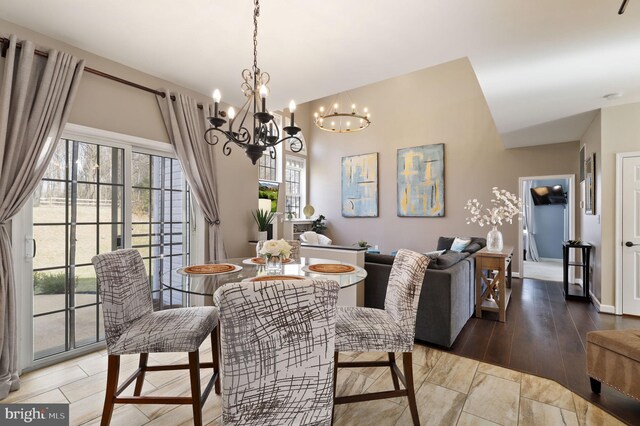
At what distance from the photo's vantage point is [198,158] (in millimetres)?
3391

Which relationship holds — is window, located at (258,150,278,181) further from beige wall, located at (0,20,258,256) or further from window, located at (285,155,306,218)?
beige wall, located at (0,20,258,256)

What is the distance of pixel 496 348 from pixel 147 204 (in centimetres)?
369

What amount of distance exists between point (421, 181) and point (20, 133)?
628 cm

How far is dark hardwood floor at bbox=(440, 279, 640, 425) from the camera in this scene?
83.0 inches

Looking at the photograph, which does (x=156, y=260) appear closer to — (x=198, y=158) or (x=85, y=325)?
(x=85, y=325)

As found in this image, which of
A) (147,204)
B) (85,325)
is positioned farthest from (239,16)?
(85,325)

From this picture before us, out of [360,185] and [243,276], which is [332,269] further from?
[360,185]

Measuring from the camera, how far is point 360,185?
7.59 meters

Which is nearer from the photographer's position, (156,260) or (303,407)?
(303,407)

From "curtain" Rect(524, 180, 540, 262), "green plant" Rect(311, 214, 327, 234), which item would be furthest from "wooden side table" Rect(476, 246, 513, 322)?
"curtain" Rect(524, 180, 540, 262)

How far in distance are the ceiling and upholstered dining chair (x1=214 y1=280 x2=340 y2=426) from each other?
193 centimetres

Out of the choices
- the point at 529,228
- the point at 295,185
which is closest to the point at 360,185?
the point at 295,185

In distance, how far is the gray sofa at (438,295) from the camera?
274cm

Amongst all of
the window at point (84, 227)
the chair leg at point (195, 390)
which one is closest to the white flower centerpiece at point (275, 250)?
the chair leg at point (195, 390)
